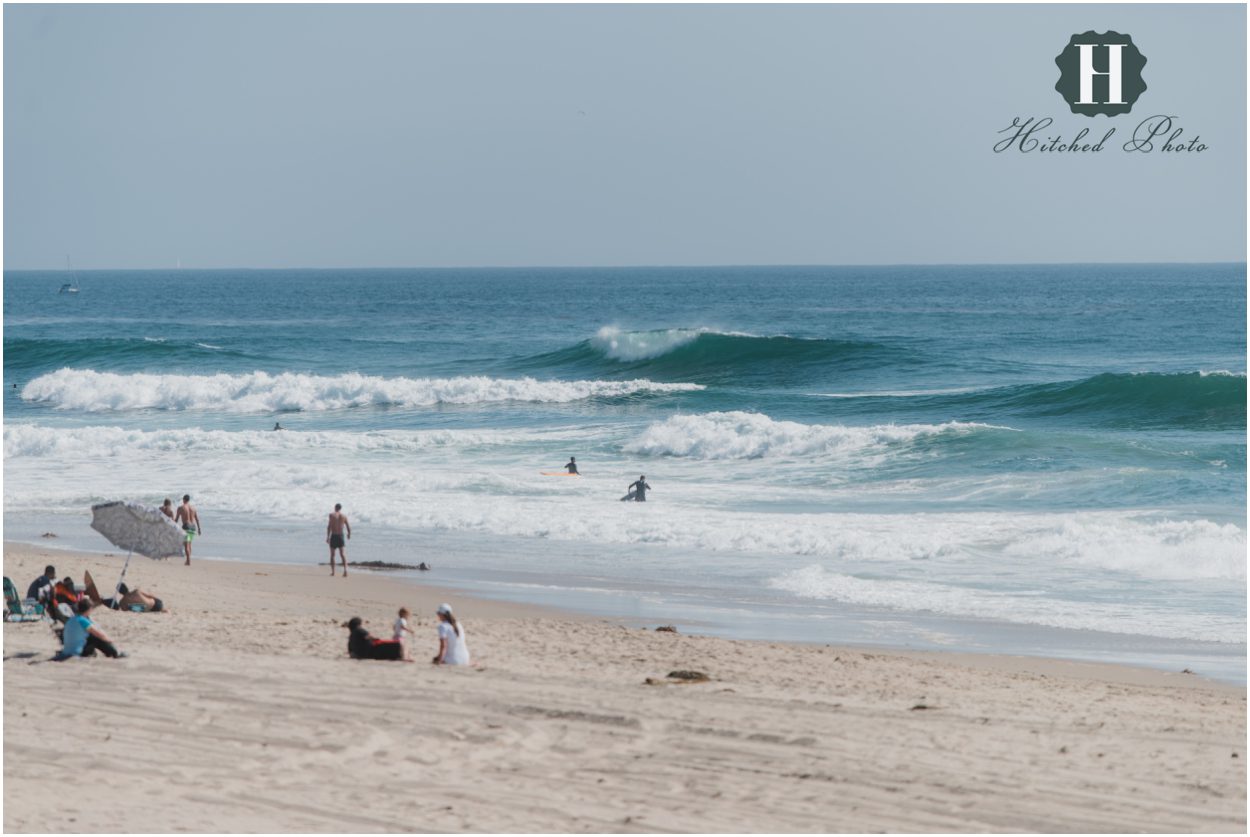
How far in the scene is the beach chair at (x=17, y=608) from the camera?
488 inches

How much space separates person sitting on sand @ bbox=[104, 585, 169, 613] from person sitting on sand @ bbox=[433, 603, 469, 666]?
3.85m

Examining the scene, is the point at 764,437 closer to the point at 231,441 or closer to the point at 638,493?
the point at 638,493

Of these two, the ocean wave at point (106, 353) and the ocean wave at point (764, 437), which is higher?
the ocean wave at point (106, 353)

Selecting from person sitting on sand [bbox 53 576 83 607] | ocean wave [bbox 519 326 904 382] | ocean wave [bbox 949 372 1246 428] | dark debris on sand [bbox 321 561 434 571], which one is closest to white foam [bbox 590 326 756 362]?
ocean wave [bbox 519 326 904 382]

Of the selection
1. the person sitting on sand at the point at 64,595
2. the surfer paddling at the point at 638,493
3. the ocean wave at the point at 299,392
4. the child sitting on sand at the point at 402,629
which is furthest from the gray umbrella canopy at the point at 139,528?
the ocean wave at the point at 299,392

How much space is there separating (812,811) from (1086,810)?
1595 millimetres

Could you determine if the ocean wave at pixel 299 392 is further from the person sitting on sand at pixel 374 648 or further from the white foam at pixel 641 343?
the person sitting on sand at pixel 374 648

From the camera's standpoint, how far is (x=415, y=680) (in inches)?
403

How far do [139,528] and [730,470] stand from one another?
14.2 meters

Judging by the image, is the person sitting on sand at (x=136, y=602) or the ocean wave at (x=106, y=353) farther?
the ocean wave at (x=106, y=353)

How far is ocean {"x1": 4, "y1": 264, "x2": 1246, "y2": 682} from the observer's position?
1517cm

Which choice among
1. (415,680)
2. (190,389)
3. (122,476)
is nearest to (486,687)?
(415,680)

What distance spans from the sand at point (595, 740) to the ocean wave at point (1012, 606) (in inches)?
74.1

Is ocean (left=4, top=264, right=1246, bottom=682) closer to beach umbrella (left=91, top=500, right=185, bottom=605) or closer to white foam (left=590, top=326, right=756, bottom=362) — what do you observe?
white foam (left=590, top=326, right=756, bottom=362)
